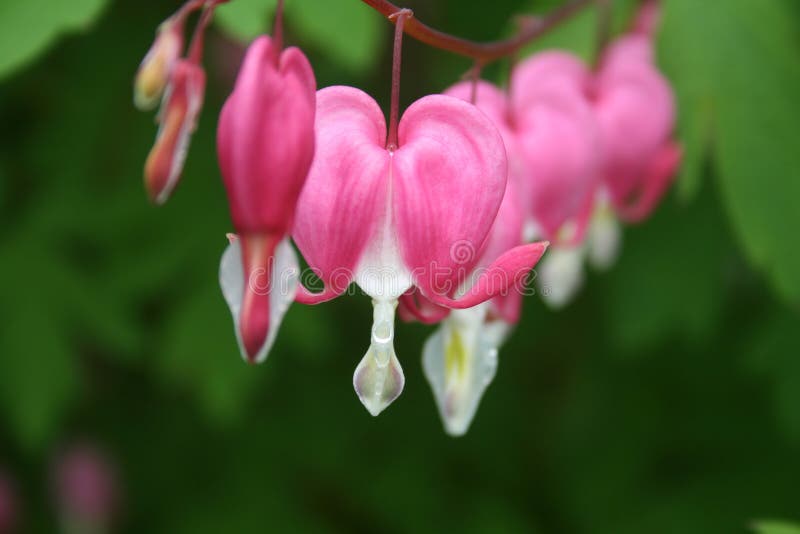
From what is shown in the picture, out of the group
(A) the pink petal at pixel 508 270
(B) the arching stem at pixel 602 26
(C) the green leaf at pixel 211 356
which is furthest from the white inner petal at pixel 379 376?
(C) the green leaf at pixel 211 356

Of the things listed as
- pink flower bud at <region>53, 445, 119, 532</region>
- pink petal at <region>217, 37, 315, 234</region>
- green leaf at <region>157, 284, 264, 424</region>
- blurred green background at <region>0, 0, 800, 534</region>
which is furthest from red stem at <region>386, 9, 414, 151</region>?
pink flower bud at <region>53, 445, 119, 532</region>

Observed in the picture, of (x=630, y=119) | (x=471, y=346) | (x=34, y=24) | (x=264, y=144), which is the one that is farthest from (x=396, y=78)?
(x=630, y=119)

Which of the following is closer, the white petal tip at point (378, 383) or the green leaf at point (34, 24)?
the white petal tip at point (378, 383)

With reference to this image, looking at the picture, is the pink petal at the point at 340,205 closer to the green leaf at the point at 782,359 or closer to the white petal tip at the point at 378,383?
the white petal tip at the point at 378,383

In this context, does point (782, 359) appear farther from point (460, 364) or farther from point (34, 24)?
point (34, 24)

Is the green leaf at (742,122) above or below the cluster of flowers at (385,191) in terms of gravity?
below

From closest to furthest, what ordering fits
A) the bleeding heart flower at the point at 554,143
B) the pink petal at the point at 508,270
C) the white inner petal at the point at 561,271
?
the pink petal at the point at 508,270
the bleeding heart flower at the point at 554,143
the white inner petal at the point at 561,271
